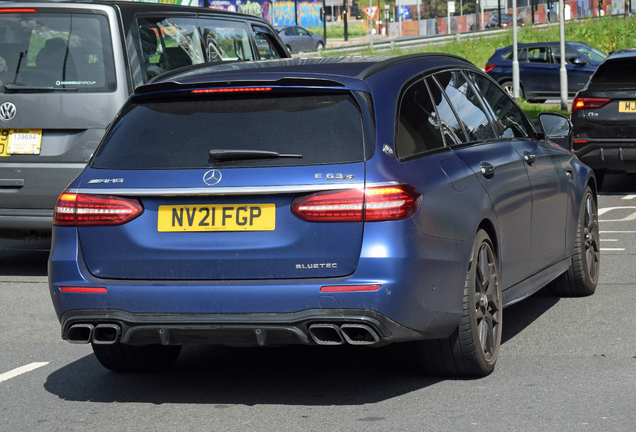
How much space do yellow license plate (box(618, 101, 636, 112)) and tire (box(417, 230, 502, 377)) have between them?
7442 millimetres

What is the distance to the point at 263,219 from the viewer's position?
173 inches

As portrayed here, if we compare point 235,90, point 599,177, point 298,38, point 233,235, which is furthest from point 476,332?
point 298,38

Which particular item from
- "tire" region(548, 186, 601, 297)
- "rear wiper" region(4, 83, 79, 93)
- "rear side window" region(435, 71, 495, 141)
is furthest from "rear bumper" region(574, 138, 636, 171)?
"rear side window" region(435, 71, 495, 141)

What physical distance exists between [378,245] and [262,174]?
0.59 m

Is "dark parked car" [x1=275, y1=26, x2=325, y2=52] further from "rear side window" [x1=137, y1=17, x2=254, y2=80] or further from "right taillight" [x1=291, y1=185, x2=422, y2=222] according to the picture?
"right taillight" [x1=291, y1=185, x2=422, y2=222]

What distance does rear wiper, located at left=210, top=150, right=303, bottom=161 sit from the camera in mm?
4441

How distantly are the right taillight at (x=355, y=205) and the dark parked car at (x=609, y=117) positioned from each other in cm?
840

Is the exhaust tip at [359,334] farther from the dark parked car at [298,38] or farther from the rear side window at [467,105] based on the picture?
the dark parked car at [298,38]


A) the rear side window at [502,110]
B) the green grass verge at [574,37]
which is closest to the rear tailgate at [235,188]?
the rear side window at [502,110]

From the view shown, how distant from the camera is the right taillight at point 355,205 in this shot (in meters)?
4.31

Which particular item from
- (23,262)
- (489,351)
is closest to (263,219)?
(489,351)

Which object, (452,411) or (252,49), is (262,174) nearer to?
(452,411)

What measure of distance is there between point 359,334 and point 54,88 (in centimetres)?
460

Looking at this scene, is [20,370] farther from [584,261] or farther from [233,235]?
[584,261]
